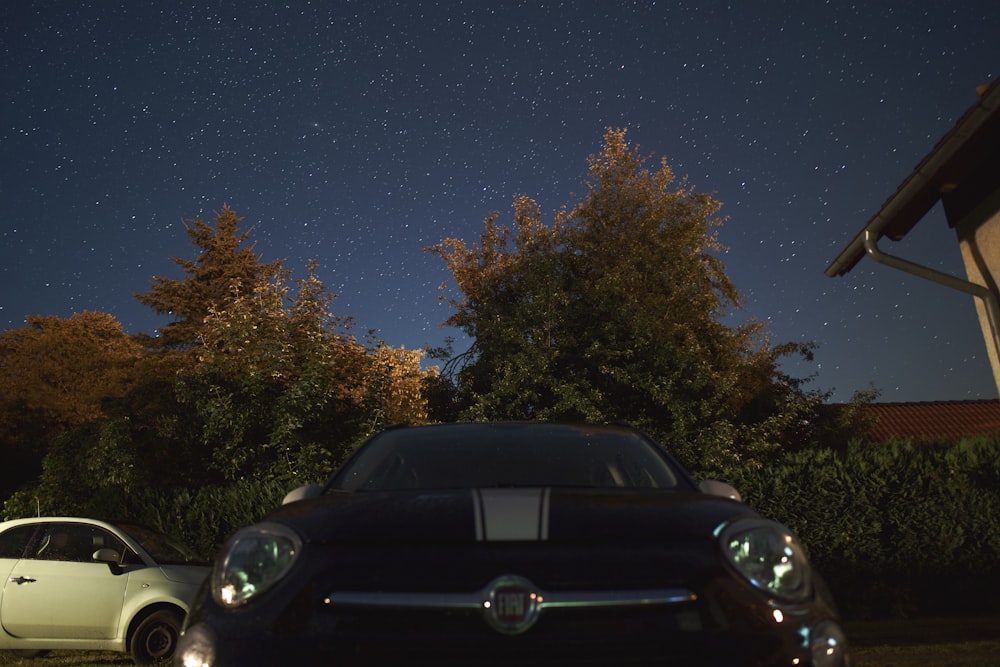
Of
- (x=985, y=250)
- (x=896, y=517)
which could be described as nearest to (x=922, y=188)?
(x=985, y=250)

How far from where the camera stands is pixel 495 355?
63.6 ft

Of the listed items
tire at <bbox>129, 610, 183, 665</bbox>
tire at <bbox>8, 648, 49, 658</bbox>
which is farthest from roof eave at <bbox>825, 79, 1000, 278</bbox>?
tire at <bbox>8, 648, 49, 658</bbox>

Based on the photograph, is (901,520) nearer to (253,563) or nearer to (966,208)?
(966,208)

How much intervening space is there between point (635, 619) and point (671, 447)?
15052 mm

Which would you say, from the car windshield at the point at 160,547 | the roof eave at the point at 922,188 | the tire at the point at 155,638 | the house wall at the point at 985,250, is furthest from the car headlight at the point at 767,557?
the house wall at the point at 985,250

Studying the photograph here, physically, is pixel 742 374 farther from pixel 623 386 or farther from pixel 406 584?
pixel 406 584

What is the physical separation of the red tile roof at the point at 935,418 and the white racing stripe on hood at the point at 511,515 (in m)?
36.2

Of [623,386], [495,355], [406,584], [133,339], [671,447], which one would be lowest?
[406,584]

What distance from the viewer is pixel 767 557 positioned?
92.4 inches

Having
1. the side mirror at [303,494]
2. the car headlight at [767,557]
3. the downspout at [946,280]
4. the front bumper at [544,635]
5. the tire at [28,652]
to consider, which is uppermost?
the downspout at [946,280]

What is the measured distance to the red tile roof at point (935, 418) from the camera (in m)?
36.6

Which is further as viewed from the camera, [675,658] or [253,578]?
[253,578]

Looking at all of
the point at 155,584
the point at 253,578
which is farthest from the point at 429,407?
the point at 253,578

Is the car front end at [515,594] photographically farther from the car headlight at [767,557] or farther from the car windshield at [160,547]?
the car windshield at [160,547]
